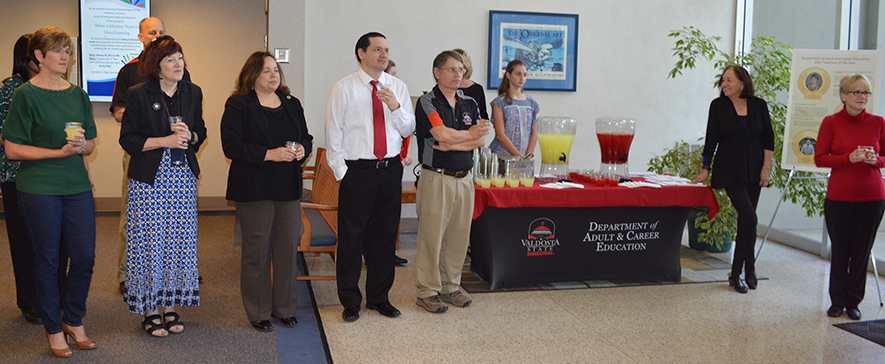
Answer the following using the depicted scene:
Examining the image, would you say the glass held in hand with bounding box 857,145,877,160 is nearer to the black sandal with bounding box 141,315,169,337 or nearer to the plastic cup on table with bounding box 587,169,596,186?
the plastic cup on table with bounding box 587,169,596,186

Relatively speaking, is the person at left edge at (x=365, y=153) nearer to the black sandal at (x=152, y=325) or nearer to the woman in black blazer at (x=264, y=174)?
the woman in black blazer at (x=264, y=174)

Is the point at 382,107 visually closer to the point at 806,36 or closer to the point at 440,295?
the point at 440,295

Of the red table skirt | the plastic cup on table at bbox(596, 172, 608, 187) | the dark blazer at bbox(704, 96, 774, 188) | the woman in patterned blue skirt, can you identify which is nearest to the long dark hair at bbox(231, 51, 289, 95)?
the woman in patterned blue skirt

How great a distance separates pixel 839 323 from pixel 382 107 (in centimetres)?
296

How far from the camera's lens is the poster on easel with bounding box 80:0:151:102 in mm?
6887

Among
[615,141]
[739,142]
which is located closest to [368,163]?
[615,141]

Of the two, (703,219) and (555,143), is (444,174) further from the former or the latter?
(703,219)

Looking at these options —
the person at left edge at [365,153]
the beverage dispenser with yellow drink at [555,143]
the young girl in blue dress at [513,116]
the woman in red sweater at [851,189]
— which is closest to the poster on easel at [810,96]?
the woman in red sweater at [851,189]

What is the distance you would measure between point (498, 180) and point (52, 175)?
2478mm

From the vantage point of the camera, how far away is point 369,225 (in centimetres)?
360

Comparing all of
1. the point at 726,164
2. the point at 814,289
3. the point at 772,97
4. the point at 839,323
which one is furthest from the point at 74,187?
the point at 772,97

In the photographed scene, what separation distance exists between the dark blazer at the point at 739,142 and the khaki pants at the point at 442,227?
5.95ft

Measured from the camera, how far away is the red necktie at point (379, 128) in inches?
135

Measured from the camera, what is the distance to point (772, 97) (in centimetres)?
559
